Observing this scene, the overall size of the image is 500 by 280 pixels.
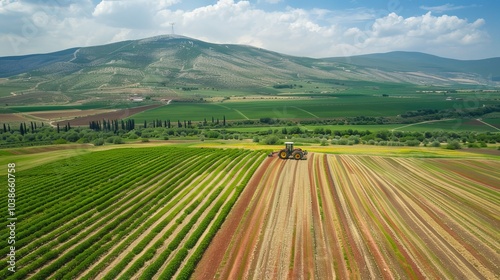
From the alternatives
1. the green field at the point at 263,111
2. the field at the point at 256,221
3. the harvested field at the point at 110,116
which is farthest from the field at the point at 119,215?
the green field at the point at 263,111

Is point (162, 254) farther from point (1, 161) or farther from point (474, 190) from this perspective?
point (1, 161)

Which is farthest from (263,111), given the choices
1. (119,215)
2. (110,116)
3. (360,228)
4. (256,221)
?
(360,228)

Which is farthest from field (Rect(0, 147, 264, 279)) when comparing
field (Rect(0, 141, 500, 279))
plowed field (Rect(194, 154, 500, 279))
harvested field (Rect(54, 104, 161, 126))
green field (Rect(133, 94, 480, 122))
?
green field (Rect(133, 94, 480, 122))

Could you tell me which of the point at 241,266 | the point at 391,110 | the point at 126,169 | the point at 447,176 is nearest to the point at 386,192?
the point at 447,176

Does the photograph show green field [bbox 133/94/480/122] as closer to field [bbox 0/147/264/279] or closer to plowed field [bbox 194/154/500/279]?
field [bbox 0/147/264/279]

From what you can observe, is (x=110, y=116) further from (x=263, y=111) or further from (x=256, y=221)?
(x=256, y=221)

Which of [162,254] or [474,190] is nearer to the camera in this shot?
[162,254]
